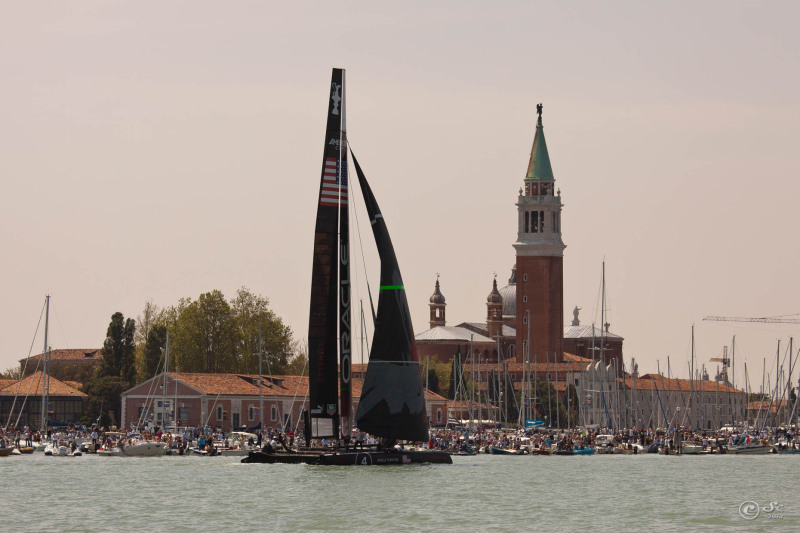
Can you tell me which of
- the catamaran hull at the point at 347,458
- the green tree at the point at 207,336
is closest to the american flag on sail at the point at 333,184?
the catamaran hull at the point at 347,458

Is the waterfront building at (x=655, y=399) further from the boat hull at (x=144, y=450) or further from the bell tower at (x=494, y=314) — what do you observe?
the boat hull at (x=144, y=450)

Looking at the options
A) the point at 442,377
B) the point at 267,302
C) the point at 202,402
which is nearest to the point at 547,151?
the point at 442,377

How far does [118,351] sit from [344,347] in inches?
2434

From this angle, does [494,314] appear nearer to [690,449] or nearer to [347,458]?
[690,449]

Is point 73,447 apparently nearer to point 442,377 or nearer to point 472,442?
point 472,442

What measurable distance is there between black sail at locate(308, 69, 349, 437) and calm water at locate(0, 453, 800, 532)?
2158 millimetres

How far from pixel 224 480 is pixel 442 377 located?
9962 cm

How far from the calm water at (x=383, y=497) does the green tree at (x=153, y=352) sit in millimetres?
45605

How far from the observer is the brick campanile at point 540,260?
151 m

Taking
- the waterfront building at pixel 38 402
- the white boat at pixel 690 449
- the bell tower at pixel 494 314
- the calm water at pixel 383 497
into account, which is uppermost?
the bell tower at pixel 494 314

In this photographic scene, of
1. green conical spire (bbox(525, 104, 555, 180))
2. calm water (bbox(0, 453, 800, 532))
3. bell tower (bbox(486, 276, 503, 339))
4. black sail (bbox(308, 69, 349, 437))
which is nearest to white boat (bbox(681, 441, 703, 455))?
calm water (bbox(0, 453, 800, 532))

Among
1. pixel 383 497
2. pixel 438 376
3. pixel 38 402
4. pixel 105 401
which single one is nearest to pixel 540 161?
pixel 438 376

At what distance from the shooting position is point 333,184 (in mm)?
51781

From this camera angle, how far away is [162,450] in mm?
76250
